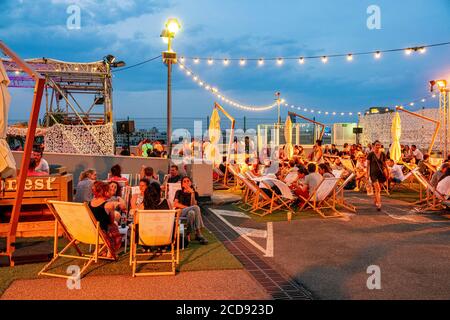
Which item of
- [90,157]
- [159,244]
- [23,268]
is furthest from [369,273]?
[90,157]

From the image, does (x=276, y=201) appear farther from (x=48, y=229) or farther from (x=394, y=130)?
(x=394, y=130)

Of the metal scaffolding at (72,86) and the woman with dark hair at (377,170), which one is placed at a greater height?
the metal scaffolding at (72,86)

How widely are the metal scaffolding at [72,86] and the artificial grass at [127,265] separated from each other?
1267 cm

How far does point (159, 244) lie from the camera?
510 cm

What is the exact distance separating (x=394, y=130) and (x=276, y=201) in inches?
282

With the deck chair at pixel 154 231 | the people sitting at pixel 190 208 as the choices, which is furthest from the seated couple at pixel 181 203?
the deck chair at pixel 154 231

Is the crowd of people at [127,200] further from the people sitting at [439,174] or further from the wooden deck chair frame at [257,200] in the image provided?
the people sitting at [439,174]

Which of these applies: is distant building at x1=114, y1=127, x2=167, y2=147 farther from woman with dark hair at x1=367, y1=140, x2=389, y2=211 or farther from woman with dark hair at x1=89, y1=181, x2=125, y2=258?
woman with dark hair at x1=89, y1=181, x2=125, y2=258

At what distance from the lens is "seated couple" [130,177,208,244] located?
5.53 meters

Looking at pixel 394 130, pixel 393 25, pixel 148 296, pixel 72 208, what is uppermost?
pixel 393 25

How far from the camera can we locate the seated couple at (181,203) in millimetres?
5527

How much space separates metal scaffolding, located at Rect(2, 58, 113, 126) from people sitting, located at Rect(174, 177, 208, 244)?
38.2 ft

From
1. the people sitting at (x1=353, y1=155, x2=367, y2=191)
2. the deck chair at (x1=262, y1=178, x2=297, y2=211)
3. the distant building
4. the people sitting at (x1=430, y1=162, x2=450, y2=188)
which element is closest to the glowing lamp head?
the deck chair at (x1=262, y1=178, x2=297, y2=211)

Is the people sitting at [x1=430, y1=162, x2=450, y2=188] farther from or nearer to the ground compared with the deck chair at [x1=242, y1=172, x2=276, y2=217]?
farther from the ground
